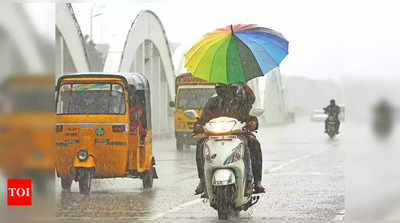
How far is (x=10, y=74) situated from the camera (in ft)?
27.0

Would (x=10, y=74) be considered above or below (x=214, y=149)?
above

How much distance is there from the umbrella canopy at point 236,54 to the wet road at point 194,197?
123 cm

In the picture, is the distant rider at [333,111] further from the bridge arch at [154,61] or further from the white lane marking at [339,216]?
the white lane marking at [339,216]

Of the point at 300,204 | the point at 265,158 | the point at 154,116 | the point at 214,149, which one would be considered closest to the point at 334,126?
the point at 154,116

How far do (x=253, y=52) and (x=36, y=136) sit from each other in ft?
8.99

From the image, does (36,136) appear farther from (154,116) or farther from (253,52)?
(154,116)

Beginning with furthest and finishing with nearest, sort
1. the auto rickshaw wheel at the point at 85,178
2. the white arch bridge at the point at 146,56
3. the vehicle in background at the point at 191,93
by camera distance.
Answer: the vehicle in background at the point at 191,93, the white arch bridge at the point at 146,56, the auto rickshaw wheel at the point at 85,178

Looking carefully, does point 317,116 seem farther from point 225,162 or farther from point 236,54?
point 225,162

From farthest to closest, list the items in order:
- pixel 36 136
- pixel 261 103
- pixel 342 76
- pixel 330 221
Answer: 1. pixel 261 103
2. pixel 330 221
3. pixel 342 76
4. pixel 36 136

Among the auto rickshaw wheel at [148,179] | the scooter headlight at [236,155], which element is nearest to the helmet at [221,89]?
the scooter headlight at [236,155]

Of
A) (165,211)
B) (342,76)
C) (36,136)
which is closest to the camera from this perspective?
(36,136)

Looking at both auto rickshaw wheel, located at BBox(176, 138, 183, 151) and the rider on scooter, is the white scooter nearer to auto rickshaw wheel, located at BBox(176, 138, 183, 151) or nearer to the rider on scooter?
the rider on scooter

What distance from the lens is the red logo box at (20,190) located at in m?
8.48

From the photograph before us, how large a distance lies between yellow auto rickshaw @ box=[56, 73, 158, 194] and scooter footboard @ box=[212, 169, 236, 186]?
3.31m
